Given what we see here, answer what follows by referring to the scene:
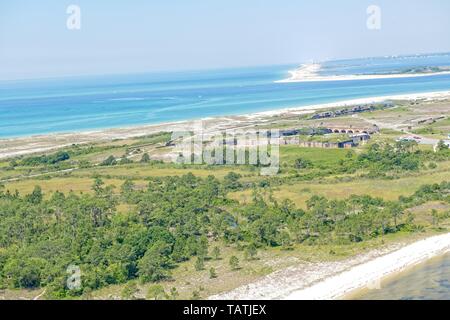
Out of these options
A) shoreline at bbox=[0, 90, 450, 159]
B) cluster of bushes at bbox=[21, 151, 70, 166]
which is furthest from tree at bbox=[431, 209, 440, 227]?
shoreline at bbox=[0, 90, 450, 159]

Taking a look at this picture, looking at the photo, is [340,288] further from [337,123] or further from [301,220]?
[337,123]

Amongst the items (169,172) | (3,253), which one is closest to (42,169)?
(169,172)

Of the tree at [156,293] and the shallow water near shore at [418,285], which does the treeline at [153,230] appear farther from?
the shallow water near shore at [418,285]

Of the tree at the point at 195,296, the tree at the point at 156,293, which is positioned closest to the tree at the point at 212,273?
the tree at the point at 195,296

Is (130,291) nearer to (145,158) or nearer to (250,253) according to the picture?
(250,253)

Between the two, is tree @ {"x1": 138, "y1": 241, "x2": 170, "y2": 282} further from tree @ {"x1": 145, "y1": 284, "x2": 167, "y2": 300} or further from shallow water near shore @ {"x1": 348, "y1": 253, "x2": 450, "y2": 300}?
shallow water near shore @ {"x1": 348, "y1": 253, "x2": 450, "y2": 300}

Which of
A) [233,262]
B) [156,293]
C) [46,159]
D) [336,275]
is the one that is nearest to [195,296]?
[156,293]
